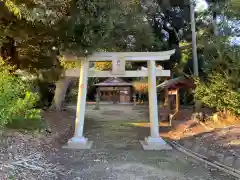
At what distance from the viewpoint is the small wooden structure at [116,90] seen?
34.2m

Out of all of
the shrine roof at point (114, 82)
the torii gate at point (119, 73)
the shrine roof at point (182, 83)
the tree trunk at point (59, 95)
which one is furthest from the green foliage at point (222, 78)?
the shrine roof at point (114, 82)

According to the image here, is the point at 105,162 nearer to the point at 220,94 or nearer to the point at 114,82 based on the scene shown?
the point at 220,94

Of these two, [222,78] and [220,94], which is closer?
[222,78]

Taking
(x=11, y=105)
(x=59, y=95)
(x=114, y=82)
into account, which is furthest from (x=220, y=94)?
(x=114, y=82)

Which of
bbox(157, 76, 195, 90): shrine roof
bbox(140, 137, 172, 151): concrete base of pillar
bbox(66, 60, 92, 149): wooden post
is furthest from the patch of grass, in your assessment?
bbox(157, 76, 195, 90): shrine roof

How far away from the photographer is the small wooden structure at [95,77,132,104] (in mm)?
34150

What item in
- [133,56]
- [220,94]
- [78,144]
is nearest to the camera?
[78,144]

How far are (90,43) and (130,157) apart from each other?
3128 millimetres

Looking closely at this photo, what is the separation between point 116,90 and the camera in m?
35.2

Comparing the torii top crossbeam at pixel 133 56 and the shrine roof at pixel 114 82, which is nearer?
the torii top crossbeam at pixel 133 56

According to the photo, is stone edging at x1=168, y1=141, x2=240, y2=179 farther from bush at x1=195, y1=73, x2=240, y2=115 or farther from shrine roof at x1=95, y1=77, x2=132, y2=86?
shrine roof at x1=95, y1=77, x2=132, y2=86

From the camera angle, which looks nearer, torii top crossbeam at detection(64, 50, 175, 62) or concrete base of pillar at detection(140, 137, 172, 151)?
concrete base of pillar at detection(140, 137, 172, 151)

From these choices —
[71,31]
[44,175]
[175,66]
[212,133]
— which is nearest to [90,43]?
[71,31]

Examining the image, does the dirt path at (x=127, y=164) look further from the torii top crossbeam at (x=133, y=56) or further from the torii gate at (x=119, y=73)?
the torii top crossbeam at (x=133, y=56)
